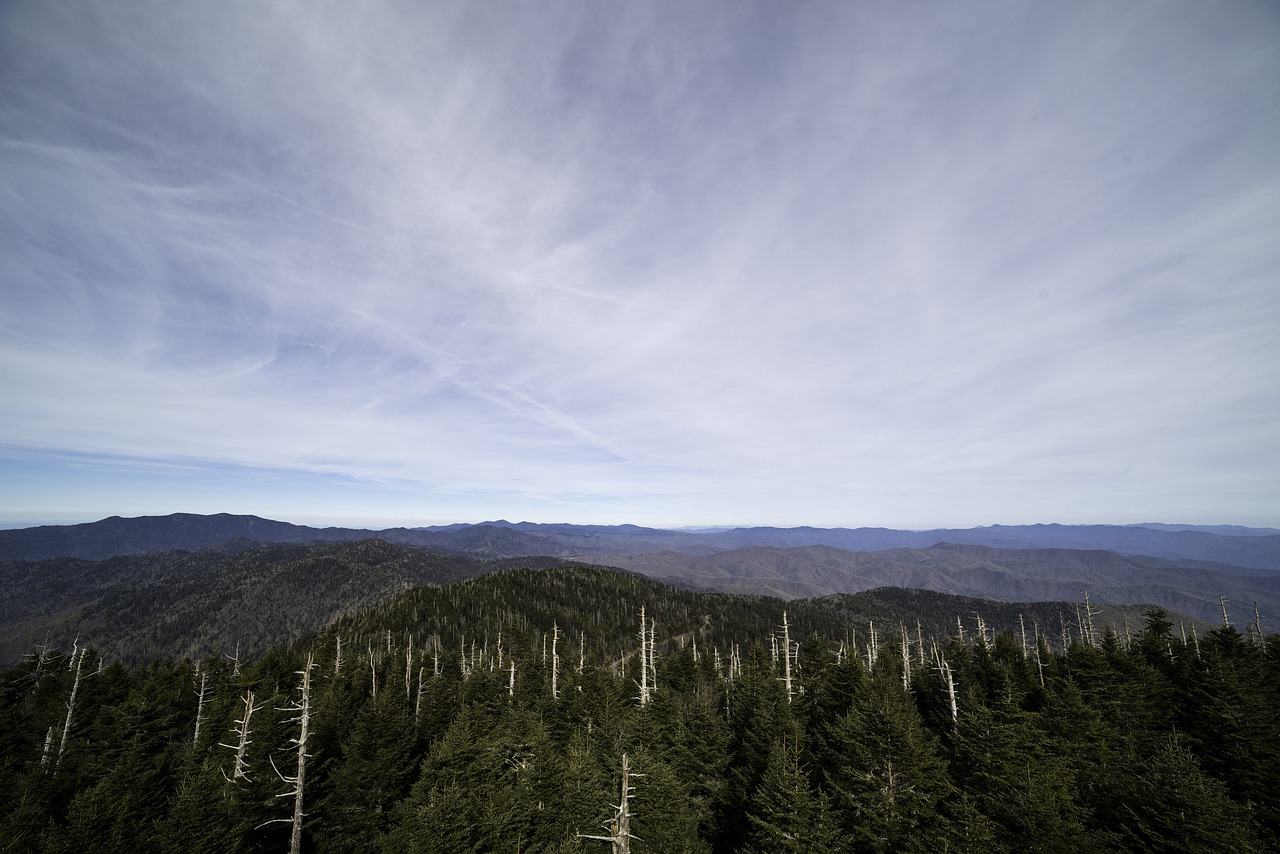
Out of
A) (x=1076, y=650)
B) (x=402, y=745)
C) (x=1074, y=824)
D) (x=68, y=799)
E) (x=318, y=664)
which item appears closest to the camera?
(x=1074, y=824)

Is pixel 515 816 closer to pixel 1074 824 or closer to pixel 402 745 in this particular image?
pixel 402 745

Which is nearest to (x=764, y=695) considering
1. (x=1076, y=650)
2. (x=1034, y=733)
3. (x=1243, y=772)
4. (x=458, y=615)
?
(x=1034, y=733)

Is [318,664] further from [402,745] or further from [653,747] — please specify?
[653,747]

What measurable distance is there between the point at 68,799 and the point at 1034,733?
65772mm

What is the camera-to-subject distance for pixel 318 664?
58.9 m

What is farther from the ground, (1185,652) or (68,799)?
(1185,652)

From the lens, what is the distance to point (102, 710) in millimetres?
47594

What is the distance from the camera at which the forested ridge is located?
72.7 ft

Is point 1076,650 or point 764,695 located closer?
point 764,695

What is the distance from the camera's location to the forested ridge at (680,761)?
22156 mm

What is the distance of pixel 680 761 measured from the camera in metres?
33.9

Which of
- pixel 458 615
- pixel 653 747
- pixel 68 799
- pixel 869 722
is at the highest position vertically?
pixel 869 722

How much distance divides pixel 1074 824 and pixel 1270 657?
158ft

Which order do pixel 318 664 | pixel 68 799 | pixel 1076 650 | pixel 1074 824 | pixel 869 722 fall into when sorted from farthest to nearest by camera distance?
pixel 318 664 → pixel 1076 650 → pixel 68 799 → pixel 869 722 → pixel 1074 824
